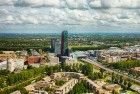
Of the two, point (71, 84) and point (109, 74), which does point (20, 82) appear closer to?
point (71, 84)

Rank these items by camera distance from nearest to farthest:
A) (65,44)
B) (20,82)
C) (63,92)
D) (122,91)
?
(63,92) → (122,91) → (20,82) → (65,44)

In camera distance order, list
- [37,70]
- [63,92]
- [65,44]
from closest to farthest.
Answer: [63,92]
[37,70]
[65,44]

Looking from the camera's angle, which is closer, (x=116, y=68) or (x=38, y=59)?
(x=116, y=68)

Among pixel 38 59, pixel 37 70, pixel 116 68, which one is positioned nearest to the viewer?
pixel 37 70

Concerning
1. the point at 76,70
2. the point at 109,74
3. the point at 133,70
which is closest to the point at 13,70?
the point at 76,70

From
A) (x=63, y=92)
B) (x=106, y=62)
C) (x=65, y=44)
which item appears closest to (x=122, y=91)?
(x=63, y=92)

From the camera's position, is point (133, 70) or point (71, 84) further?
point (133, 70)

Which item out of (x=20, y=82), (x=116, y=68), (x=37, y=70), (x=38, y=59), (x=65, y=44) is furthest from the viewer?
(x=65, y=44)

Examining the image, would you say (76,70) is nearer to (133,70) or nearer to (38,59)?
(133,70)
